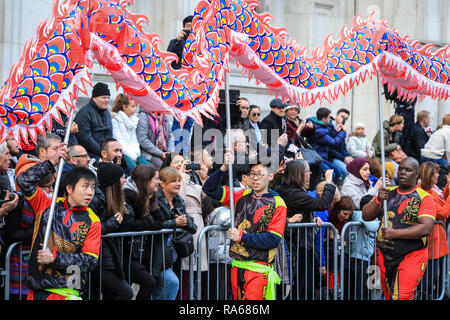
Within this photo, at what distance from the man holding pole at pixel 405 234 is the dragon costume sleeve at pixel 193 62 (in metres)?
0.92

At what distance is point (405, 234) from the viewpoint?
7.83 m

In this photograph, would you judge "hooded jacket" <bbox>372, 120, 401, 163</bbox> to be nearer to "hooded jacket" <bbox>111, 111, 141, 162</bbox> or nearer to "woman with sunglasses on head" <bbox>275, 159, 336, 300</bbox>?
"woman with sunglasses on head" <bbox>275, 159, 336, 300</bbox>

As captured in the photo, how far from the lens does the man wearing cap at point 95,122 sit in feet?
29.1

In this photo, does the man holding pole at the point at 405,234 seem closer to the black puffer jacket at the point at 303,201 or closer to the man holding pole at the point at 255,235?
the black puffer jacket at the point at 303,201

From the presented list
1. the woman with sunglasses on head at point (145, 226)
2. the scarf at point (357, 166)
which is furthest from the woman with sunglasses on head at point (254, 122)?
the woman with sunglasses on head at point (145, 226)

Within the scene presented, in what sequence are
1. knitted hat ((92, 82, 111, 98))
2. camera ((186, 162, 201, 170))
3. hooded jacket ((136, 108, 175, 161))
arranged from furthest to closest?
hooded jacket ((136, 108, 175, 161))
knitted hat ((92, 82, 111, 98))
camera ((186, 162, 201, 170))

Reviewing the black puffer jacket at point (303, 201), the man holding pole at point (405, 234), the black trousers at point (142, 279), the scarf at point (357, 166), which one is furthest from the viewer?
the scarf at point (357, 166)

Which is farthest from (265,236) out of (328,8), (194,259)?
(328,8)

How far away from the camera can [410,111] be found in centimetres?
1274

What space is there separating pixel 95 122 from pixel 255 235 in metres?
2.73

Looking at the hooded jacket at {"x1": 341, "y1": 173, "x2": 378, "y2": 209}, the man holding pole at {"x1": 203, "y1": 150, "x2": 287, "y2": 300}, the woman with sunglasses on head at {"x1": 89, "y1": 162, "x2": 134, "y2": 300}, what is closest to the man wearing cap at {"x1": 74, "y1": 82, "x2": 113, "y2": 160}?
the woman with sunglasses on head at {"x1": 89, "y1": 162, "x2": 134, "y2": 300}

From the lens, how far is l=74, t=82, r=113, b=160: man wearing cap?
29.1ft

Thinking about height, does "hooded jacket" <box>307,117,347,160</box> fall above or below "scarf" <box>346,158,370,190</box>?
above

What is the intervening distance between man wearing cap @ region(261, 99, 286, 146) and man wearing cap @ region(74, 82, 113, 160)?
2111 mm
